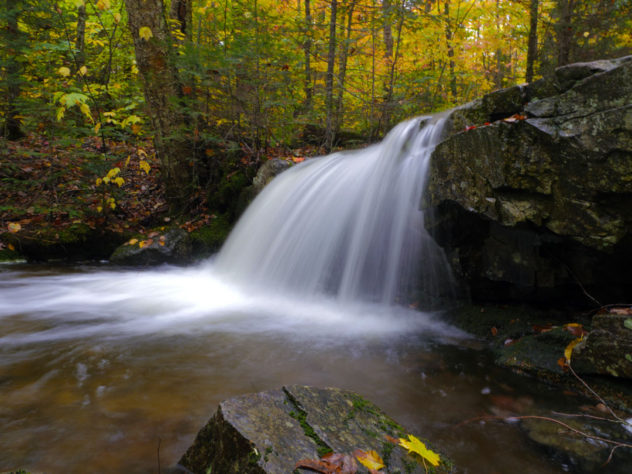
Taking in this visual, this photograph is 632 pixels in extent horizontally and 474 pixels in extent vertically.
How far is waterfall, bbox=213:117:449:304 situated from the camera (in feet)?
15.8

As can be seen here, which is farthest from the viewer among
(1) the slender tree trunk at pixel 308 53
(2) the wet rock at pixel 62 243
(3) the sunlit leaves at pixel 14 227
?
(1) the slender tree trunk at pixel 308 53

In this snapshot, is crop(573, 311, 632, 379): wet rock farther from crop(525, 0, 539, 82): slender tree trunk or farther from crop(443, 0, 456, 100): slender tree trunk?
crop(443, 0, 456, 100): slender tree trunk

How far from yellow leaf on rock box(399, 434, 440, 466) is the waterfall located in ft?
9.76

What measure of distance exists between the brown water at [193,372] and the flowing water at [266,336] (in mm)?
13

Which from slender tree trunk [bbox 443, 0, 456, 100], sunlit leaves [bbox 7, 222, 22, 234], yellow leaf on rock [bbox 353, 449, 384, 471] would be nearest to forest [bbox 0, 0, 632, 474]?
yellow leaf on rock [bbox 353, 449, 384, 471]

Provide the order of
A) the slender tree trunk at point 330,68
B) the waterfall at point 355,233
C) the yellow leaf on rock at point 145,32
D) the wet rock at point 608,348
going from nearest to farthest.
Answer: the wet rock at point 608,348
the waterfall at point 355,233
the yellow leaf on rock at point 145,32
the slender tree trunk at point 330,68

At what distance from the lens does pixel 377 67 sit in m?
12.5

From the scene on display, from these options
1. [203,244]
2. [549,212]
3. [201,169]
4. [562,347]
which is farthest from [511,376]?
[201,169]

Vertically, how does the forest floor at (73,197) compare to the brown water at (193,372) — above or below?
above

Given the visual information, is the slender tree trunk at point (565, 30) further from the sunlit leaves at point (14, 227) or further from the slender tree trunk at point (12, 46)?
the sunlit leaves at point (14, 227)

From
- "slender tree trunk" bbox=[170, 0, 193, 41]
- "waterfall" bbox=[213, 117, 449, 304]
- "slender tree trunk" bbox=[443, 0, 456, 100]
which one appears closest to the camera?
"waterfall" bbox=[213, 117, 449, 304]

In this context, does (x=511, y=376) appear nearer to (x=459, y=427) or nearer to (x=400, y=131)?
(x=459, y=427)

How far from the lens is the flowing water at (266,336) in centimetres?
212

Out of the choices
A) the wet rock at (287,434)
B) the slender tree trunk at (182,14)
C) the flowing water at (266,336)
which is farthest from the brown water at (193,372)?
the slender tree trunk at (182,14)
